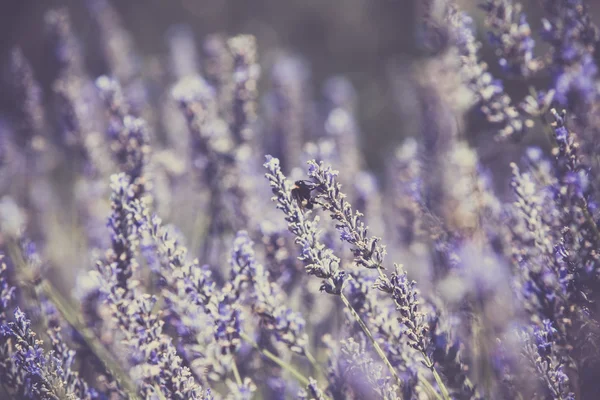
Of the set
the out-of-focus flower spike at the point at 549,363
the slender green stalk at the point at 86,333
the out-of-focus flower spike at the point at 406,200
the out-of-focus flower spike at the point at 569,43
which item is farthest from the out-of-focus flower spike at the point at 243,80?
the out-of-focus flower spike at the point at 549,363

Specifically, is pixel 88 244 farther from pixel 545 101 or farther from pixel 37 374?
pixel 545 101

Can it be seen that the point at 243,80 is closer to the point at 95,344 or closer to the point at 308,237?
the point at 308,237

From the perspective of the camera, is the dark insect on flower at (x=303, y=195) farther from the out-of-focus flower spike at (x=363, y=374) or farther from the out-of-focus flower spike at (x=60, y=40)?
the out-of-focus flower spike at (x=60, y=40)

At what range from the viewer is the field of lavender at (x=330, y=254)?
3.21 feet

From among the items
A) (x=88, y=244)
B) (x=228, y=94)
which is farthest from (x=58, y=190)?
(x=228, y=94)

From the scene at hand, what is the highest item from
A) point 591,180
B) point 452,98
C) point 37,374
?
point 452,98

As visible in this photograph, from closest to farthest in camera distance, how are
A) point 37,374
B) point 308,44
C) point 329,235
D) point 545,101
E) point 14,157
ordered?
point 37,374
point 545,101
point 329,235
point 14,157
point 308,44

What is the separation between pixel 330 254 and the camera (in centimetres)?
98

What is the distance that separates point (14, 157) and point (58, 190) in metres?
0.47

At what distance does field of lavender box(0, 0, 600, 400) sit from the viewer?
978mm

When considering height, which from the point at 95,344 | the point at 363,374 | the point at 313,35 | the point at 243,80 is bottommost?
the point at 95,344

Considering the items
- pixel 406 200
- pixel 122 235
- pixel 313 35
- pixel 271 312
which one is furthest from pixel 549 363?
pixel 313 35

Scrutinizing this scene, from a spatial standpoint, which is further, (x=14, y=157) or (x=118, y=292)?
(x=14, y=157)

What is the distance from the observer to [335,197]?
0.98 metres
